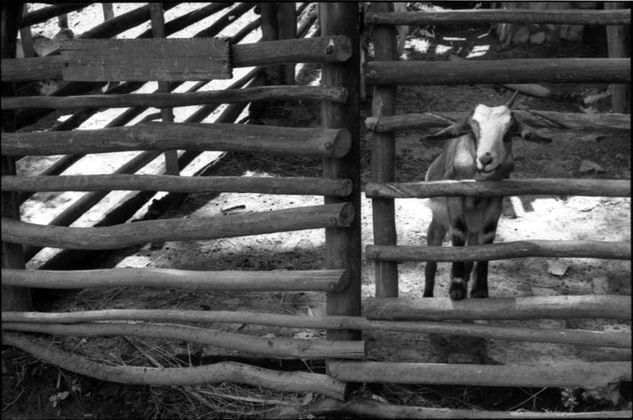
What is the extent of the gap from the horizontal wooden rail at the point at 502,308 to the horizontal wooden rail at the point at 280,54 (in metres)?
1.39

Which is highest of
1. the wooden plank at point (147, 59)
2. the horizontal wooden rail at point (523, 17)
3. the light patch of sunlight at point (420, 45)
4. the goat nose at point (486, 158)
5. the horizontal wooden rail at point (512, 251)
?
the horizontal wooden rail at point (523, 17)

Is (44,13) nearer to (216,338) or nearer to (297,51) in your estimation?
(297,51)

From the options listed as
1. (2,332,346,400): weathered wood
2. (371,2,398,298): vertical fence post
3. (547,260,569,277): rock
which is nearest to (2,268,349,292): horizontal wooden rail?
(371,2,398,298): vertical fence post

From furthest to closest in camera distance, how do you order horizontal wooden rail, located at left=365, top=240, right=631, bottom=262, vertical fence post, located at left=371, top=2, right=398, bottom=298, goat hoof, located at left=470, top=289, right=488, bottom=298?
goat hoof, located at left=470, top=289, right=488, bottom=298
vertical fence post, located at left=371, top=2, right=398, bottom=298
horizontal wooden rail, located at left=365, top=240, right=631, bottom=262

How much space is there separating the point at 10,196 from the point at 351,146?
2.24m

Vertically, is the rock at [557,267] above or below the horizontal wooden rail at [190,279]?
below

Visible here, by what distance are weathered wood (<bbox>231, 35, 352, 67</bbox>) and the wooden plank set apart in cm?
10

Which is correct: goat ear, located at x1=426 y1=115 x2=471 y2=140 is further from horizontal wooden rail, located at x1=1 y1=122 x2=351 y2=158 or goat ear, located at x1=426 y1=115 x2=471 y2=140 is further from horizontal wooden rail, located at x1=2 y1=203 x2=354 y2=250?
horizontal wooden rail, located at x1=2 y1=203 x2=354 y2=250

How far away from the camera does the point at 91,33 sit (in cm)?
578

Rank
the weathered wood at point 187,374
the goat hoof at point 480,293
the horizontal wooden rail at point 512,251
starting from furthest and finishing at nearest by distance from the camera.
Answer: the goat hoof at point 480,293, the weathered wood at point 187,374, the horizontal wooden rail at point 512,251

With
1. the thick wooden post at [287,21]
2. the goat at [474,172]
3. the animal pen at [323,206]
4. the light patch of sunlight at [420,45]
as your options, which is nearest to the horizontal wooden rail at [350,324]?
the animal pen at [323,206]

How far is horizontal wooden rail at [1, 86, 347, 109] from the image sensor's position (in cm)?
404

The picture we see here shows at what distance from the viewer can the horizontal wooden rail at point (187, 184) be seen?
4.16m

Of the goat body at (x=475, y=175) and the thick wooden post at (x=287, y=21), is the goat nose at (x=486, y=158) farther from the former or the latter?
the thick wooden post at (x=287, y=21)
